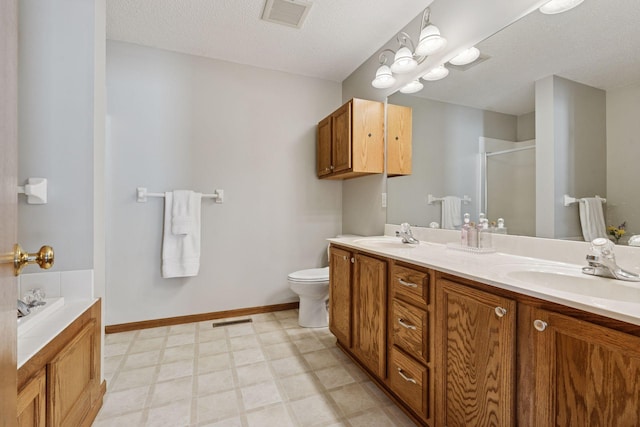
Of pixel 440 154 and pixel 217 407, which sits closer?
pixel 217 407

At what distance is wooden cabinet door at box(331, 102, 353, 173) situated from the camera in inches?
95.0

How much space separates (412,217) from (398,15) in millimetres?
1486

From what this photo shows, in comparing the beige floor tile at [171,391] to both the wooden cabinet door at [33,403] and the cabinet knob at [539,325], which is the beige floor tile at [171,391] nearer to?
the wooden cabinet door at [33,403]

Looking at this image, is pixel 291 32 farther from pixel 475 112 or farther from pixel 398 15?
pixel 475 112

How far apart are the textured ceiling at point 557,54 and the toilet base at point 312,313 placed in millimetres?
1908

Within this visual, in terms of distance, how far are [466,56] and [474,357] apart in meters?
1.67

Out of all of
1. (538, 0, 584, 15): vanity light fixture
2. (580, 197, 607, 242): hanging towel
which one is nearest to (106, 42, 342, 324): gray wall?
(538, 0, 584, 15): vanity light fixture

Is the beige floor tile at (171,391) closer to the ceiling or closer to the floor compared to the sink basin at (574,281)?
closer to the floor

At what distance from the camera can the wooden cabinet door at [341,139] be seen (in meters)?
2.41

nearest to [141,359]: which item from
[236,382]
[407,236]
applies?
[236,382]

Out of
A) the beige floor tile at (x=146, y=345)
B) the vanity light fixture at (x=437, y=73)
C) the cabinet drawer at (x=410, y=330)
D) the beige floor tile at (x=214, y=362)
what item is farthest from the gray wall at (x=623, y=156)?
the beige floor tile at (x=146, y=345)

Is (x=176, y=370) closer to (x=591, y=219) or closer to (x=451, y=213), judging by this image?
(x=451, y=213)

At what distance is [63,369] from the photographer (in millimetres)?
1105

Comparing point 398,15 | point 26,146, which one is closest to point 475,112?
point 398,15
